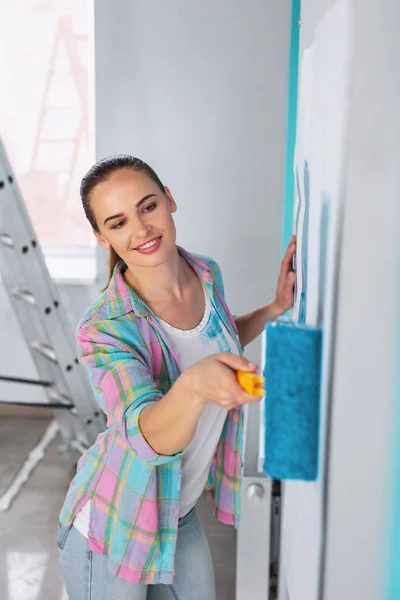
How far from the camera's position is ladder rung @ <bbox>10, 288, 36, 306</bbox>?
286 cm

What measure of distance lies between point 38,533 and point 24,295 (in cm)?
91

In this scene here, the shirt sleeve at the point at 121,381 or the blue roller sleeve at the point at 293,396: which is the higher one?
the blue roller sleeve at the point at 293,396

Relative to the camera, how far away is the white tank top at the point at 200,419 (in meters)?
1.25

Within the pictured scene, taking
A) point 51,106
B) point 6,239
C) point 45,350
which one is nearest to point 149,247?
point 6,239

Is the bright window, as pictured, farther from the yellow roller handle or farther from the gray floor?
the yellow roller handle

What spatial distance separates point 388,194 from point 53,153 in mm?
3919

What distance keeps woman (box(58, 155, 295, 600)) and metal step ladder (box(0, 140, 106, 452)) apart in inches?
59.6

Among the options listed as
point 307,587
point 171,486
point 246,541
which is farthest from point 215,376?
point 246,541

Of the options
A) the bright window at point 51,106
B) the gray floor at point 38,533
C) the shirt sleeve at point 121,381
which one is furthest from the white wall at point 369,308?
the bright window at point 51,106

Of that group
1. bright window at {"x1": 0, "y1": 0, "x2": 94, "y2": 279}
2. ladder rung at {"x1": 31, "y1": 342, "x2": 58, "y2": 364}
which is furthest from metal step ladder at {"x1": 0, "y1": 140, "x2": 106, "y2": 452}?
bright window at {"x1": 0, "y1": 0, "x2": 94, "y2": 279}

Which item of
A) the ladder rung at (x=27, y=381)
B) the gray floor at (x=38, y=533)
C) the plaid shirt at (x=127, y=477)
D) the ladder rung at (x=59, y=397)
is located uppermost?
the plaid shirt at (x=127, y=477)

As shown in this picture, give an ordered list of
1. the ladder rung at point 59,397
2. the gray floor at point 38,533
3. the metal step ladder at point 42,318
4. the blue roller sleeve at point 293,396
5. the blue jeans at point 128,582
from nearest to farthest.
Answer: the blue roller sleeve at point 293,396, the blue jeans at point 128,582, the gray floor at point 38,533, the metal step ladder at point 42,318, the ladder rung at point 59,397

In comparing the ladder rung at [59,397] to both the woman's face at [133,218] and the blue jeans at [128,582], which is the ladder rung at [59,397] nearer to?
the blue jeans at [128,582]

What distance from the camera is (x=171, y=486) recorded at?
1220 mm
